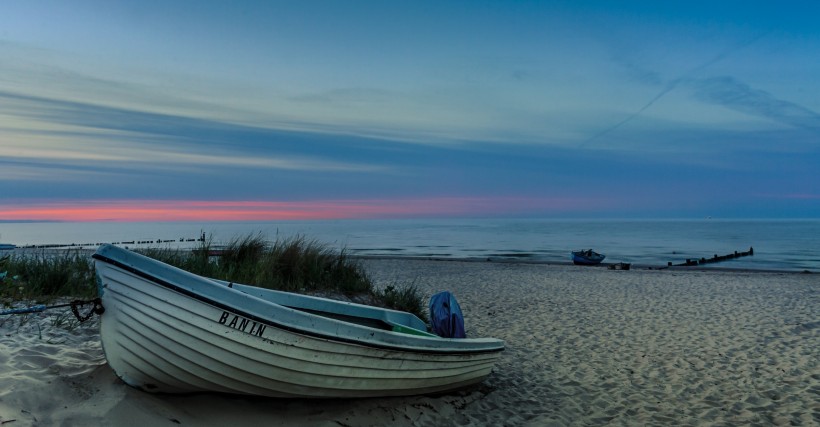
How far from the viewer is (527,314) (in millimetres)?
12461

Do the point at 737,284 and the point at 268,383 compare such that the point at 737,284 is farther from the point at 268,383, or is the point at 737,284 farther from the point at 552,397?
the point at 268,383

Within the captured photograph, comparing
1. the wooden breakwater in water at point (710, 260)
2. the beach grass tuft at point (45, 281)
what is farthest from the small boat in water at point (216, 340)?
the wooden breakwater in water at point (710, 260)

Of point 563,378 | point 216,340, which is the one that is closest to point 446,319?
point 563,378

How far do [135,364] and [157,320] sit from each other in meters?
0.57

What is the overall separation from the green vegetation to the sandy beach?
4.52 ft

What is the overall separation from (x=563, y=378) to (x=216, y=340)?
16.8 feet

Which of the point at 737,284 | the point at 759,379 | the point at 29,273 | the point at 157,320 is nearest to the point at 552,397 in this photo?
the point at 759,379

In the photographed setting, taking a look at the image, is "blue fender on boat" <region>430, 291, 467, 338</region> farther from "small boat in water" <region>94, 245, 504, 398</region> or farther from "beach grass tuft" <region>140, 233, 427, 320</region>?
"beach grass tuft" <region>140, 233, 427, 320</region>

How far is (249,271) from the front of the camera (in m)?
9.71

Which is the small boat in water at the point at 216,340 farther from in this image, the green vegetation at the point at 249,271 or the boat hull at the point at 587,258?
the boat hull at the point at 587,258

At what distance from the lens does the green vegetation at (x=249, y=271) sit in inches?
312

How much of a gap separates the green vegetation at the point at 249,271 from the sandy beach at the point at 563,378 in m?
1.38

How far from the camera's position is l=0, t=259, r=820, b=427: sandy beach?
4539mm

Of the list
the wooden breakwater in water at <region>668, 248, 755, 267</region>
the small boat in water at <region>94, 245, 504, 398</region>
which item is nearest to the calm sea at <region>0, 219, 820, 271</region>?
the wooden breakwater in water at <region>668, 248, 755, 267</region>
